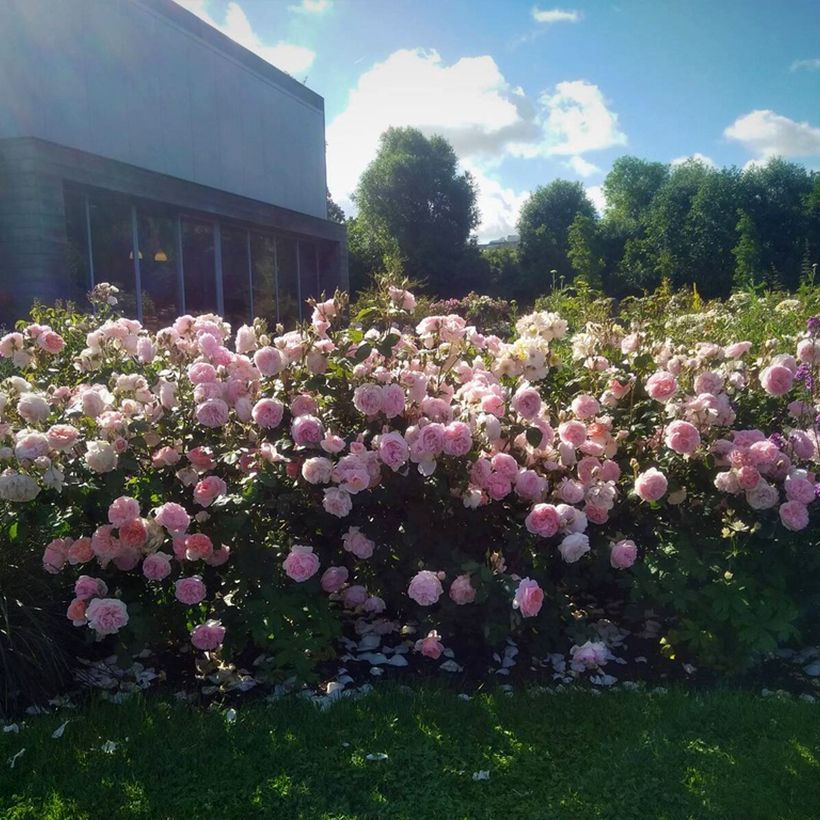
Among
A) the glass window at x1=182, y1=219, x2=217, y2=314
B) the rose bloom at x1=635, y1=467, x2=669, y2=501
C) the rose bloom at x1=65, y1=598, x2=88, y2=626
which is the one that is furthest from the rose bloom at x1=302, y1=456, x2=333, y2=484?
the glass window at x1=182, y1=219, x2=217, y2=314

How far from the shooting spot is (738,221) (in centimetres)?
3856

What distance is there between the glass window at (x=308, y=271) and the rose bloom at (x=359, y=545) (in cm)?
1591

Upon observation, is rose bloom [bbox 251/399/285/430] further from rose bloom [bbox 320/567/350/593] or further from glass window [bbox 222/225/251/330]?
glass window [bbox 222/225/251/330]

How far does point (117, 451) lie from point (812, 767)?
2615 mm

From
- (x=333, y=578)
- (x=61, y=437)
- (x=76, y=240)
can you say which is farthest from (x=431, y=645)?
(x=76, y=240)

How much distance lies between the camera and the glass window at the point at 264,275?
16.7m

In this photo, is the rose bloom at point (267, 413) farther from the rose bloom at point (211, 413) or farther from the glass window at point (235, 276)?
the glass window at point (235, 276)

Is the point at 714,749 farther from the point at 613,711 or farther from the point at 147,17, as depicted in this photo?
the point at 147,17

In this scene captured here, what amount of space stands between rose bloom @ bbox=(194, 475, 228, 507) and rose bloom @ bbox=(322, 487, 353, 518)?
0.40 m

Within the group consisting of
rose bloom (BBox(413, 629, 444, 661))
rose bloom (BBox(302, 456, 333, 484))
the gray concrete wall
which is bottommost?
A: rose bloom (BBox(413, 629, 444, 661))

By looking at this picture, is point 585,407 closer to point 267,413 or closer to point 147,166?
point 267,413

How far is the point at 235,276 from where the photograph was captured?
15.9 meters

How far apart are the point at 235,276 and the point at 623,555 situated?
13845mm

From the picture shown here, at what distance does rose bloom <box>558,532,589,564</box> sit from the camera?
300 cm
